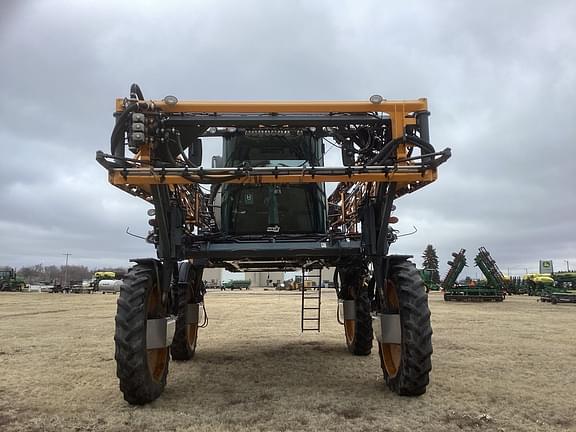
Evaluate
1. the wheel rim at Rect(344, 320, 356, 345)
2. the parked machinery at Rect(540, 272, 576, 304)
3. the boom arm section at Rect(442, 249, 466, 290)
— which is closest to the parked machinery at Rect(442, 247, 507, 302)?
the boom arm section at Rect(442, 249, 466, 290)

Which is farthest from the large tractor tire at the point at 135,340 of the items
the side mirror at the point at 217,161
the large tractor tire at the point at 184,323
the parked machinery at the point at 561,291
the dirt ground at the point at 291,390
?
the parked machinery at the point at 561,291

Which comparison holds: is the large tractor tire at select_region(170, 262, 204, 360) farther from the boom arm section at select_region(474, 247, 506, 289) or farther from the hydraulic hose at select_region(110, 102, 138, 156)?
the boom arm section at select_region(474, 247, 506, 289)

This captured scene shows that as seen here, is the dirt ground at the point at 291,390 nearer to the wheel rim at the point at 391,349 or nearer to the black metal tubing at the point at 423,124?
the wheel rim at the point at 391,349

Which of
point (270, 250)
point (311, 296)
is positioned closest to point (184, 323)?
point (270, 250)

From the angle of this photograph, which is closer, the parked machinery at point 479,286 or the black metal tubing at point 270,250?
the black metal tubing at point 270,250

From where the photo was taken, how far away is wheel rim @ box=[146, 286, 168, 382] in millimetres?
5461

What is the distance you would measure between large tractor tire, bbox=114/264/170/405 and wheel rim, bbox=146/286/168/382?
109mm

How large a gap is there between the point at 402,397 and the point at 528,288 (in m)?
40.1

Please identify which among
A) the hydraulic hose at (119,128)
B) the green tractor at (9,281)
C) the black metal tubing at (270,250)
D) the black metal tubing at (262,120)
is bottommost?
the green tractor at (9,281)

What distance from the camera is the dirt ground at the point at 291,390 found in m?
4.42

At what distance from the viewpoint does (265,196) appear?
6547 mm

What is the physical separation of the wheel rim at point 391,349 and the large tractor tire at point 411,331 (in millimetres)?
21

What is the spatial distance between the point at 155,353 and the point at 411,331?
9.63ft

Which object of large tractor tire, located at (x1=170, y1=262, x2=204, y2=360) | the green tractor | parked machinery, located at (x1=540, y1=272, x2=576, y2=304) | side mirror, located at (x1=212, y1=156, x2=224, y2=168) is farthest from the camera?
the green tractor
